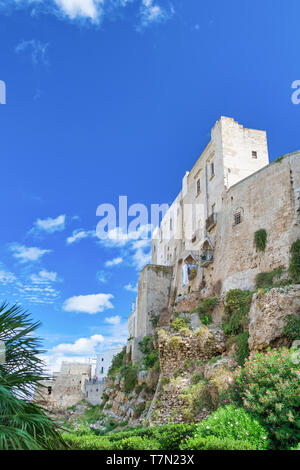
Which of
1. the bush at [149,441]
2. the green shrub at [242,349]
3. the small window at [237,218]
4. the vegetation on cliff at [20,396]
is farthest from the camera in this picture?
the small window at [237,218]

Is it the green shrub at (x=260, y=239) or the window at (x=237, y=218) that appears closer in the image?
the green shrub at (x=260, y=239)

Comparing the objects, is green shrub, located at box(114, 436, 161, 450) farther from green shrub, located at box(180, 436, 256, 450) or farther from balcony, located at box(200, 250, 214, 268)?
balcony, located at box(200, 250, 214, 268)

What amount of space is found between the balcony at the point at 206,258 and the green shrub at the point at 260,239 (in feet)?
15.0

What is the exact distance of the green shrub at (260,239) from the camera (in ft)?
61.5

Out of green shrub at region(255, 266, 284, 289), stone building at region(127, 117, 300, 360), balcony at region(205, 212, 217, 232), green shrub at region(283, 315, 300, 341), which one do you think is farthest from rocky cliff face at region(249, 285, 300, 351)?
balcony at region(205, 212, 217, 232)

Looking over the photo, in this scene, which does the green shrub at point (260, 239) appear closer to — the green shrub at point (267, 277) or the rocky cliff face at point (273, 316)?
the green shrub at point (267, 277)

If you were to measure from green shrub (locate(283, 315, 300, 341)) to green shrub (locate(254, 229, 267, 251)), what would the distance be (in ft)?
23.1

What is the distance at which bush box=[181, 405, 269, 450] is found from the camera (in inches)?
316

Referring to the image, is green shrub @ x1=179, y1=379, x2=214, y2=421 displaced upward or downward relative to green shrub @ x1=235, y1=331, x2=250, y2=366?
downward

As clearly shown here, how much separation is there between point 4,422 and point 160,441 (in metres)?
5.13

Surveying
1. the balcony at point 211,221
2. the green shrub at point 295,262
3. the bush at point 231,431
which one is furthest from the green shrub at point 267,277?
the bush at point 231,431

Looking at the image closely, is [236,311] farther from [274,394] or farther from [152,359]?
[152,359]

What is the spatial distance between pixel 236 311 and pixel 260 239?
4.60 metres

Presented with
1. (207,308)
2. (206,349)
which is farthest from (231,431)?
(207,308)
